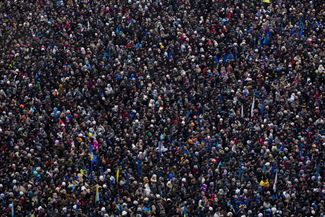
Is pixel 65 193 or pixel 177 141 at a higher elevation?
pixel 177 141

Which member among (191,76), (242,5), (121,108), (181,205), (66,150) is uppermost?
(242,5)

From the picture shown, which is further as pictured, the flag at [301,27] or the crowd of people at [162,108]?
the flag at [301,27]

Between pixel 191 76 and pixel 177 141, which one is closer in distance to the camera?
pixel 177 141

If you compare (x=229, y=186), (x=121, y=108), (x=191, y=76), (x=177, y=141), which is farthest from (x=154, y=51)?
(x=229, y=186)

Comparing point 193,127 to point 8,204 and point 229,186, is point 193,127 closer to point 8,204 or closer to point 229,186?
point 229,186

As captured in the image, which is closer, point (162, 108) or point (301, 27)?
point (162, 108)

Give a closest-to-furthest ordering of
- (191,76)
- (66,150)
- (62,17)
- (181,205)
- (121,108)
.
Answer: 1. (181,205)
2. (66,150)
3. (121,108)
4. (191,76)
5. (62,17)

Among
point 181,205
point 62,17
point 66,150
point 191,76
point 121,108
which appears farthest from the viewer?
point 62,17

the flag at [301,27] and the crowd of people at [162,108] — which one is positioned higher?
the flag at [301,27]
